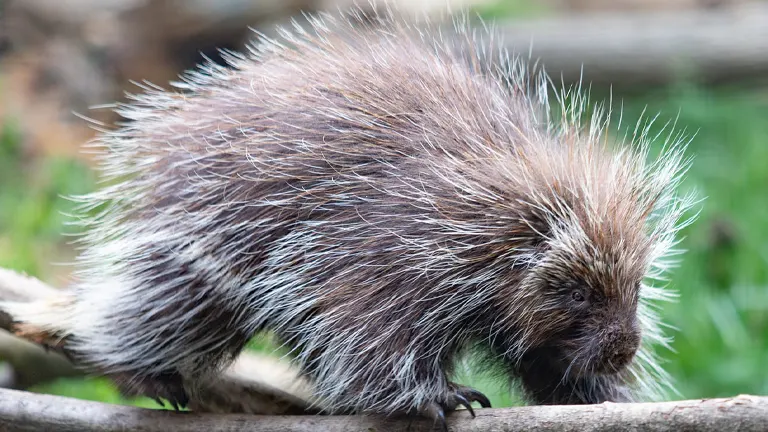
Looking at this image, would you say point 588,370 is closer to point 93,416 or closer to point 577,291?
point 577,291

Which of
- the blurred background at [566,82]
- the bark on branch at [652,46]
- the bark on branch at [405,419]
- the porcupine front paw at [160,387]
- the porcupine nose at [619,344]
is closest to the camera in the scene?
the bark on branch at [405,419]

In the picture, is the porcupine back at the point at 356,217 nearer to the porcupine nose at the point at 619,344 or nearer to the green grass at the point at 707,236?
the porcupine nose at the point at 619,344

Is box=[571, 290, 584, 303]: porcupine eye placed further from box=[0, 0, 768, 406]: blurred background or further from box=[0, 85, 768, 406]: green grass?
box=[0, 0, 768, 406]: blurred background

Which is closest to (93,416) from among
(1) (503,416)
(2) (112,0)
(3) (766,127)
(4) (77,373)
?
(4) (77,373)

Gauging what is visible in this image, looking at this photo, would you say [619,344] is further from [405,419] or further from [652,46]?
[652,46]

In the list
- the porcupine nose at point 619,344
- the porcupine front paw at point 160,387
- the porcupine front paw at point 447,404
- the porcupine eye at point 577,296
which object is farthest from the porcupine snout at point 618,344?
the porcupine front paw at point 160,387

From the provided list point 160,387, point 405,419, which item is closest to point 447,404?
point 405,419
